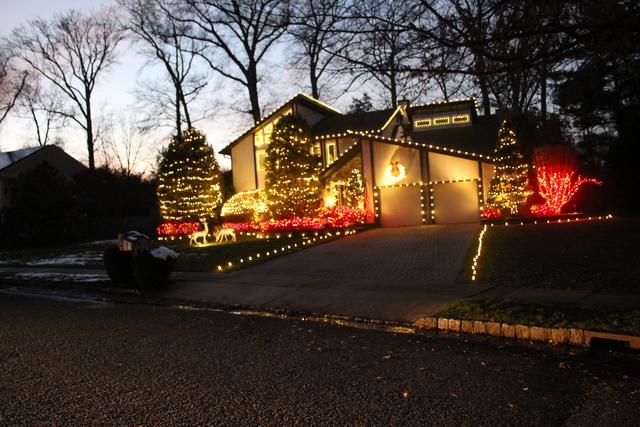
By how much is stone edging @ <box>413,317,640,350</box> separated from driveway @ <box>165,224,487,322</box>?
2.14 ft

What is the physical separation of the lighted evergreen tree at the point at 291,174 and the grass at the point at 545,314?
1956 centimetres

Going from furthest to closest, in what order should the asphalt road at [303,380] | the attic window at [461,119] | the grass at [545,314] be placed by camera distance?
the attic window at [461,119] < the grass at [545,314] < the asphalt road at [303,380]

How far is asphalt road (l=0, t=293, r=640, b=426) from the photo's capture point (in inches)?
204

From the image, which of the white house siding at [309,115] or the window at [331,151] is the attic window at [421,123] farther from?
the white house siding at [309,115]

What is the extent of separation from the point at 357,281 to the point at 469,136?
18.5 meters

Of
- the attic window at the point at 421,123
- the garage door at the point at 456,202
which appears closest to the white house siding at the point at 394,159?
the garage door at the point at 456,202

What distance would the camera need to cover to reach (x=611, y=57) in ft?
30.7

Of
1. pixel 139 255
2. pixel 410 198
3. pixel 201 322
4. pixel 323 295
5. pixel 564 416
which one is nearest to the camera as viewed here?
pixel 564 416

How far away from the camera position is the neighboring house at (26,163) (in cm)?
4155

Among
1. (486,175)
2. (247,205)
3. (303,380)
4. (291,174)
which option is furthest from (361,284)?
(247,205)

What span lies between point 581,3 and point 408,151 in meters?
18.9

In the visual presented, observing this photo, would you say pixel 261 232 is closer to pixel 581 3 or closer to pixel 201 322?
pixel 201 322

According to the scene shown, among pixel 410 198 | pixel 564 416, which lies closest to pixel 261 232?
pixel 410 198

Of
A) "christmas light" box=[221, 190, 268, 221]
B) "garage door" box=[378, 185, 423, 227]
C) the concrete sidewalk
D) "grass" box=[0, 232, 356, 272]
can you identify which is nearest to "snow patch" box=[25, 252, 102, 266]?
"grass" box=[0, 232, 356, 272]
